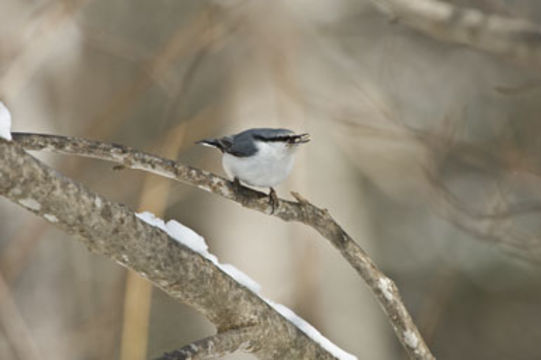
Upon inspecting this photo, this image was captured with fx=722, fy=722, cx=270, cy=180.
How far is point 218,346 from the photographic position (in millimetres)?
1410

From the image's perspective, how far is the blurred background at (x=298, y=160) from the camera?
349 centimetres

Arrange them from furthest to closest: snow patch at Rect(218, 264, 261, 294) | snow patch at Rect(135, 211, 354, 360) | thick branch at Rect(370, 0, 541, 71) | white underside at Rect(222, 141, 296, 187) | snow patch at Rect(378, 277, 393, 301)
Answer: thick branch at Rect(370, 0, 541, 71)
white underside at Rect(222, 141, 296, 187)
snow patch at Rect(378, 277, 393, 301)
snow patch at Rect(218, 264, 261, 294)
snow patch at Rect(135, 211, 354, 360)

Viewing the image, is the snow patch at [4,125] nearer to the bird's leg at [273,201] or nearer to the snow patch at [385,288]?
the bird's leg at [273,201]

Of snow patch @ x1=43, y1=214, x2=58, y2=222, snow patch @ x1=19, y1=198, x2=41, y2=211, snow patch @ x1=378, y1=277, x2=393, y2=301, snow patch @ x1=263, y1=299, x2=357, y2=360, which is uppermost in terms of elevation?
snow patch @ x1=19, y1=198, x2=41, y2=211

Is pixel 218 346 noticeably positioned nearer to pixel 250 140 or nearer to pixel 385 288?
pixel 385 288

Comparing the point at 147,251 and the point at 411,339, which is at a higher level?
the point at 147,251

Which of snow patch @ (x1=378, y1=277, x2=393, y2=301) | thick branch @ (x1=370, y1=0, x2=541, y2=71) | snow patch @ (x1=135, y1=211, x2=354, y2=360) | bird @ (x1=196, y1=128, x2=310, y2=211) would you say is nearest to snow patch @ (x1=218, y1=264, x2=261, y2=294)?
snow patch @ (x1=135, y1=211, x2=354, y2=360)

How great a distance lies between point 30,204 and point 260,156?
1.06m

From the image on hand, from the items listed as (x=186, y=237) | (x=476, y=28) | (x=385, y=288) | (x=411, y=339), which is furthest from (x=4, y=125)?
(x=476, y=28)

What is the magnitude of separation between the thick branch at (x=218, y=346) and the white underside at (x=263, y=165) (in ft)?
2.22

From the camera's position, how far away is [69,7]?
3201 millimetres

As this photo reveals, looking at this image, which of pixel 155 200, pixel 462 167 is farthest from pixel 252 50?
pixel 462 167

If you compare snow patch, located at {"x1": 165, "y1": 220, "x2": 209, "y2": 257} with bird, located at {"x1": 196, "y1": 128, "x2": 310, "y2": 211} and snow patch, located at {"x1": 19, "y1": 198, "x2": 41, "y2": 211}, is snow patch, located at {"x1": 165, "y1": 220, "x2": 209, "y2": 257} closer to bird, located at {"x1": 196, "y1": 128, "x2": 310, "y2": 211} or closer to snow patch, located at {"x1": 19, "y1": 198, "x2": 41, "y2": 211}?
snow patch, located at {"x1": 19, "y1": 198, "x2": 41, "y2": 211}

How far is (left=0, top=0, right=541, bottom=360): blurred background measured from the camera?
3.49m
